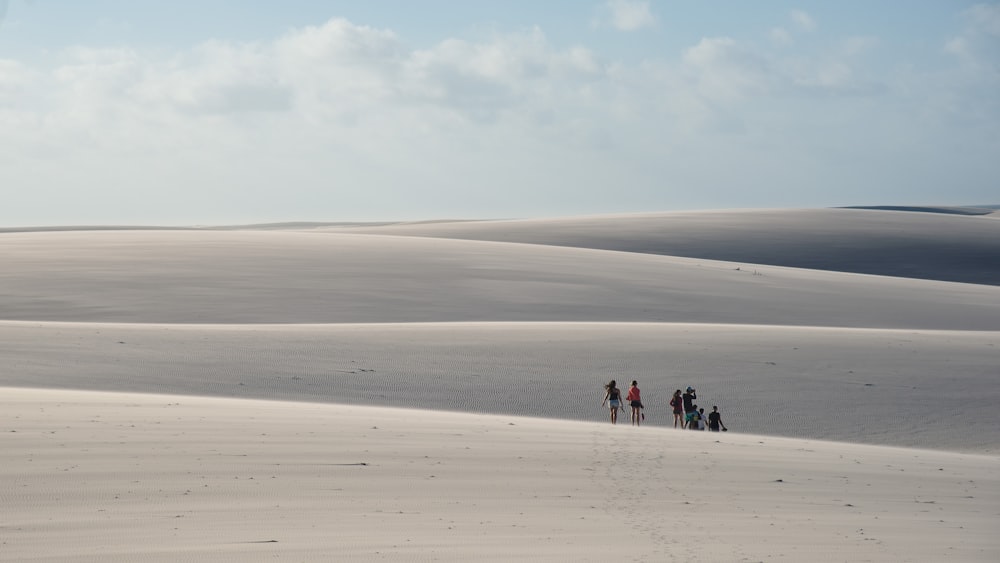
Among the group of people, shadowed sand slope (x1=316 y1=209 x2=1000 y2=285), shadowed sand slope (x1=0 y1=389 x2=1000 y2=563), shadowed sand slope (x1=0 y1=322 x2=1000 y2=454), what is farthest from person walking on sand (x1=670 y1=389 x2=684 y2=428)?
shadowed sand slope (x1=316 y1=209 x2=1000 y2=285)

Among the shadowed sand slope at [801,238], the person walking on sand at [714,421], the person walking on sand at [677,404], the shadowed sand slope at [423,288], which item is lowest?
the person walking on sand at [714,421]

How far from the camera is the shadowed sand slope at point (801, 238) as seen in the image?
2077 inches

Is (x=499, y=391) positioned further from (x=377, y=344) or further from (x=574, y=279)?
(x=574, y=279)

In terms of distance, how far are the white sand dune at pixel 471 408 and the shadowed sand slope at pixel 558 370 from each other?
2.8 inches

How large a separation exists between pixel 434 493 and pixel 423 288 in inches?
839

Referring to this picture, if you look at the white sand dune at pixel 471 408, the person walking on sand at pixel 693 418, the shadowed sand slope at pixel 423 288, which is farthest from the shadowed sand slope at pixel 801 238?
the person walking on sand at pixel 693 418

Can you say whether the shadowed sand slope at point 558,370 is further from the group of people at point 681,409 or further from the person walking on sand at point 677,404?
the person walking on sand at point 677,404

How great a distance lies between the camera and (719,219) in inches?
2650

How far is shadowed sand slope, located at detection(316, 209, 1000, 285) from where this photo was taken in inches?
2077

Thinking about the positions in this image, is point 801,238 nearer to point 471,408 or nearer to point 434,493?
point 471,408

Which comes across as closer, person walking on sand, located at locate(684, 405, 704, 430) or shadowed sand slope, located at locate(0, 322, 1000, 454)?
person walking on sand, located at locate(684, 405, 704, 430)

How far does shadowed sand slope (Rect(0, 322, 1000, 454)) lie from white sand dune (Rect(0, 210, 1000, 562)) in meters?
0.07

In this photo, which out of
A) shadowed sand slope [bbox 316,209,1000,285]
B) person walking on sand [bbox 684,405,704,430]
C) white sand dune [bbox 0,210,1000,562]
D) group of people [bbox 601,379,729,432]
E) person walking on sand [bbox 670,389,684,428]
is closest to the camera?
white sand dune [bbox 0,210,1000,562]

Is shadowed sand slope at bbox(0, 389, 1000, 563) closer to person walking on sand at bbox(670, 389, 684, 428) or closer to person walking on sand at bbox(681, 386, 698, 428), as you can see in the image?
person walking on sand at bbox(681, 386, 698, 428)
